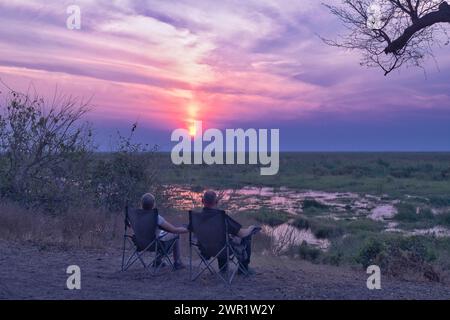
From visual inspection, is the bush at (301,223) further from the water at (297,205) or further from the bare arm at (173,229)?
the bare arm at (173,229)

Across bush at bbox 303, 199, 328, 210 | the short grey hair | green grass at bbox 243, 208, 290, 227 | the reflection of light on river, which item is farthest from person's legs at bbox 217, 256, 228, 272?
bush at bbox 303, 199, 328, 210

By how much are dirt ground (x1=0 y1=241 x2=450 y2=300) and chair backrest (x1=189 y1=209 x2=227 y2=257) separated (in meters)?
0.43

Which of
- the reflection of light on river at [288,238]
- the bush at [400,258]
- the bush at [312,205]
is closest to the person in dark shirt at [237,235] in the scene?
the bush at [400,258]

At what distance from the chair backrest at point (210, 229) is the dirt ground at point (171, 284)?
16.9 inches

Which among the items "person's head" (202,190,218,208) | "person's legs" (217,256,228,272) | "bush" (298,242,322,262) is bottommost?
"bush" (298,242,322,262)

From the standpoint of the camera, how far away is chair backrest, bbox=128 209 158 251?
346 inches

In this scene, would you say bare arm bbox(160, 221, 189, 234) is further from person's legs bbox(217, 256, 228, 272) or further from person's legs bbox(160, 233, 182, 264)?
person's legs bbox(217, 256, 228, 272)

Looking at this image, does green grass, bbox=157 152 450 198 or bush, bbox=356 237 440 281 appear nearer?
bush, bbox=356 237 440 281

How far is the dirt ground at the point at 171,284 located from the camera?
7598 millimetres

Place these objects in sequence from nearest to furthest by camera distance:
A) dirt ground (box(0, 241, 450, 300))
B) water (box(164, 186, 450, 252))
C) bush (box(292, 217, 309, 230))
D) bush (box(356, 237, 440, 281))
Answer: dirt ground (box(0, 241, 450, 300))
bush (box(356, 237, 440, 281))
water (box(164, 186, 450, 252))
bush (box(292, 217, 309, 230))

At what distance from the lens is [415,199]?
35656 millimetres

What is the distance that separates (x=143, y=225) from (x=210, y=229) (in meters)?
1.02

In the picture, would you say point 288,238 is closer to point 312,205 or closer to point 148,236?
point 148,236
